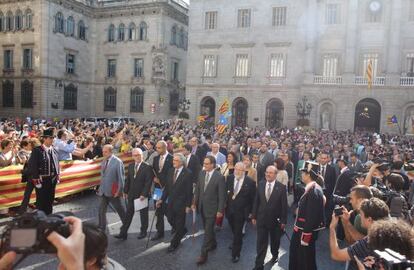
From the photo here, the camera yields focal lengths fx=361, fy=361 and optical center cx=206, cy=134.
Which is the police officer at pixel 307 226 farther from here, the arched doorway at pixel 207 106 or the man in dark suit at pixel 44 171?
the arched doorway at pixel 207 106

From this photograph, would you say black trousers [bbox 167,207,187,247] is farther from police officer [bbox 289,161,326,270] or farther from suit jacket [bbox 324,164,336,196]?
suit jacket [bbox 324,164,336,196]

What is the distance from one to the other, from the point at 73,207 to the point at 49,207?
1.97 metres

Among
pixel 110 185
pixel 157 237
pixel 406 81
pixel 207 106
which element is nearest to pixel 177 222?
pixel 157 237

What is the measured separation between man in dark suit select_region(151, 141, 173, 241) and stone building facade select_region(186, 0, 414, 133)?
1070 inches

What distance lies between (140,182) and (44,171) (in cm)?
215

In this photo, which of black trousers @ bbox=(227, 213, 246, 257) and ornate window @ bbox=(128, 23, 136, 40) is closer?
black trousers @ bbox=(227, 213, 246, 257)

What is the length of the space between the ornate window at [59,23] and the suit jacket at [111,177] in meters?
38.5

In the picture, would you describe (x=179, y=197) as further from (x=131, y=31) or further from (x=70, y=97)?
(x=70, y=97)

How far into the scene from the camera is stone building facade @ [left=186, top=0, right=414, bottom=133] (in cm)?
3303

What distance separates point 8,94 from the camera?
145 feet

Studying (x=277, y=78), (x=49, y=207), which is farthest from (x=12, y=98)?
(x=49, y=207)

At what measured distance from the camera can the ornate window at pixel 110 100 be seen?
4628 cm

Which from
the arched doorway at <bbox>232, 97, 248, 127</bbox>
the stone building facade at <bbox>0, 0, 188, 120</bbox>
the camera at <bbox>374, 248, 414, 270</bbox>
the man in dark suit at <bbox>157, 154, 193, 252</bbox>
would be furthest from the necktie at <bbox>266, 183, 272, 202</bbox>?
the stone building facade at <bbox>0, 0, 188, 120</bbox>

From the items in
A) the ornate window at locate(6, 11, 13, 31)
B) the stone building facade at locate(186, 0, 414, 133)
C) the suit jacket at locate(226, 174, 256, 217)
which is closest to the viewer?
the suit jacket at locate(226, 174, 256, 217)
